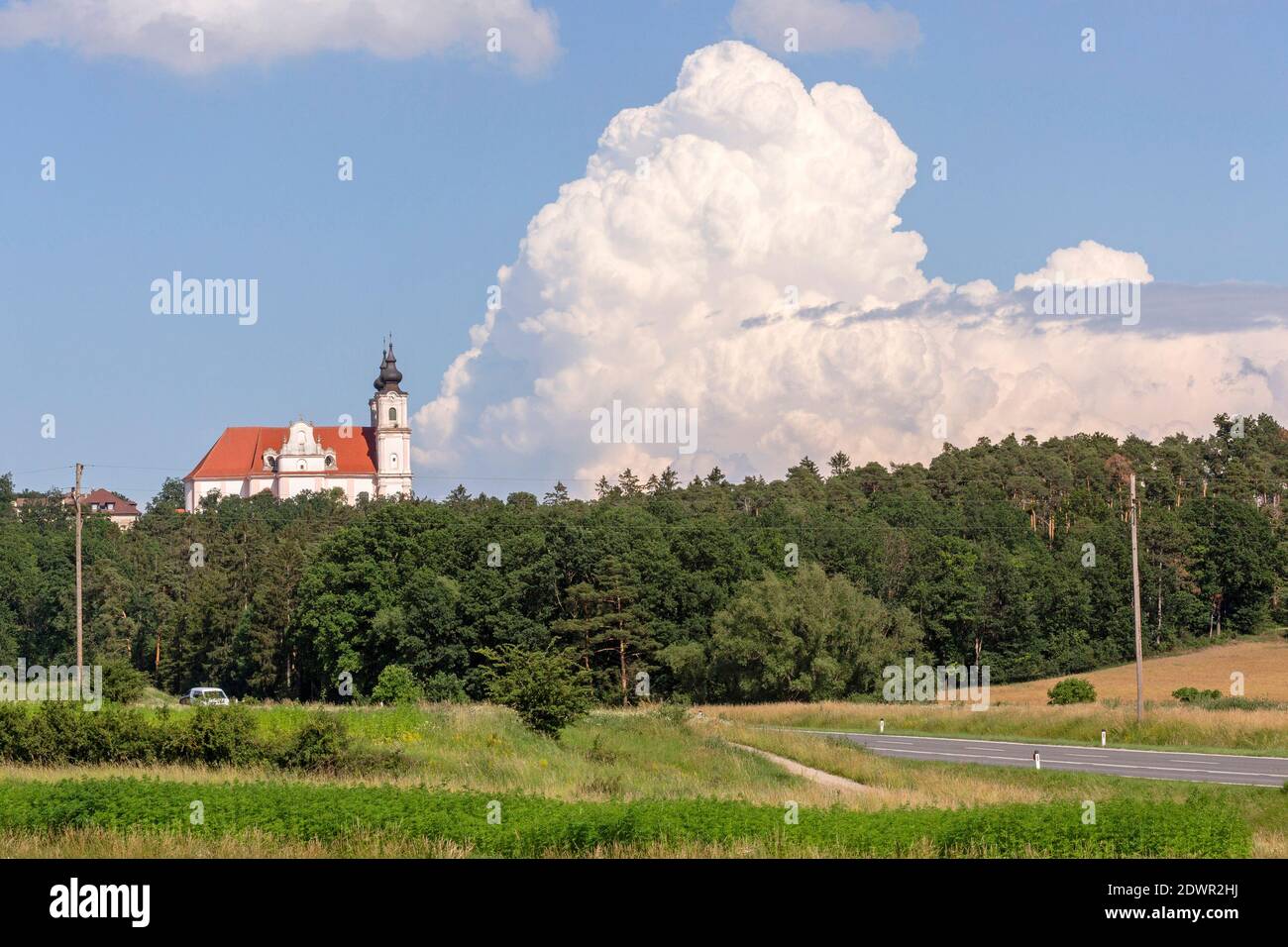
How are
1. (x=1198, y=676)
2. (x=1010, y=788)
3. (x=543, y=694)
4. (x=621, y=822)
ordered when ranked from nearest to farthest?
(x=621, y=822) → (x=1010, y=788) → (x=543, y=694) → (x=1198, y=676)

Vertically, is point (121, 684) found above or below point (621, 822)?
above

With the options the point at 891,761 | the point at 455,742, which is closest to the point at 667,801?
the point at 455,742

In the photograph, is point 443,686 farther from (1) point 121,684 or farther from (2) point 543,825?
(2) point 543,825

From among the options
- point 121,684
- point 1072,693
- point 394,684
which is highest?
point 121,684

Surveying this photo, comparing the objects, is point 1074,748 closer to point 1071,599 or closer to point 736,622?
point 736,622

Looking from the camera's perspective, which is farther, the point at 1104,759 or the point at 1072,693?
the point at 1072,693

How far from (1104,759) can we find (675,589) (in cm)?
4966

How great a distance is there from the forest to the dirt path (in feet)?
111

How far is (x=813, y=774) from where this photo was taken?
114 feet

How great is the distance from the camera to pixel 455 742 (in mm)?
31891

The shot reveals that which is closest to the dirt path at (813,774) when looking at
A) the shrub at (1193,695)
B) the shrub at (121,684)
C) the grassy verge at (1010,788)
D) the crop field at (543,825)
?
the grassy verge at (1010,788)

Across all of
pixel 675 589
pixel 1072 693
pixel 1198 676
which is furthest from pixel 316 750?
pixel 1198 676

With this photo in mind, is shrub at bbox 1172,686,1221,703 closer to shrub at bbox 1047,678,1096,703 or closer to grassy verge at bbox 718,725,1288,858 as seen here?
shrub at bbox 1047,678,1096,703

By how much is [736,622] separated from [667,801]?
57.3 m
